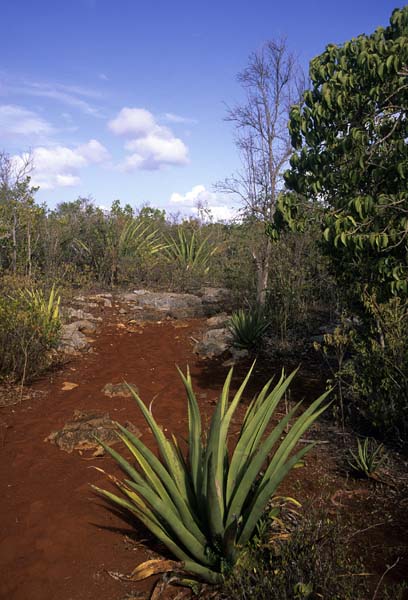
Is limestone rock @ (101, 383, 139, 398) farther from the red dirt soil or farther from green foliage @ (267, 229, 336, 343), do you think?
green foliage @ (267, 229, 336, 343)

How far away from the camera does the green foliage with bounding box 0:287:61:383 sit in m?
6.29

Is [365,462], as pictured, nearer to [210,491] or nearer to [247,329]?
Answer: [210,491]

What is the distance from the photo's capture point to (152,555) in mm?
2973

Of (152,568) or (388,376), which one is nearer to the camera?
(152,568)

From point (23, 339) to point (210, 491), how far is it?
4381 millimetres

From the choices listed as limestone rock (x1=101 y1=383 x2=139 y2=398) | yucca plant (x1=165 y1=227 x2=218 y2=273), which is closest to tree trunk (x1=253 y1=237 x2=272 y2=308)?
limestone rock (x1=101 y1=383 x2=139 y2=398)

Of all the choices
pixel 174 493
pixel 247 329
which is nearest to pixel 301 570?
pixel 174 493

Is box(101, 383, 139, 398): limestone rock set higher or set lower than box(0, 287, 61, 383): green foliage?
lower

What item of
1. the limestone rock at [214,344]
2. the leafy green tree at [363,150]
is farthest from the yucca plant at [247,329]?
the leafy green tree at [363,150]

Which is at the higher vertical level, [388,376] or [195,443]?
[388,376]

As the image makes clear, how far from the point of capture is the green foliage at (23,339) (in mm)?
6285

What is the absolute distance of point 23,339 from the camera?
6.25m

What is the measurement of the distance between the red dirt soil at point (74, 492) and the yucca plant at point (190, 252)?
337 inches

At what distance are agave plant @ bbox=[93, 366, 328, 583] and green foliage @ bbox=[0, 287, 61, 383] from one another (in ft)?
11.7
